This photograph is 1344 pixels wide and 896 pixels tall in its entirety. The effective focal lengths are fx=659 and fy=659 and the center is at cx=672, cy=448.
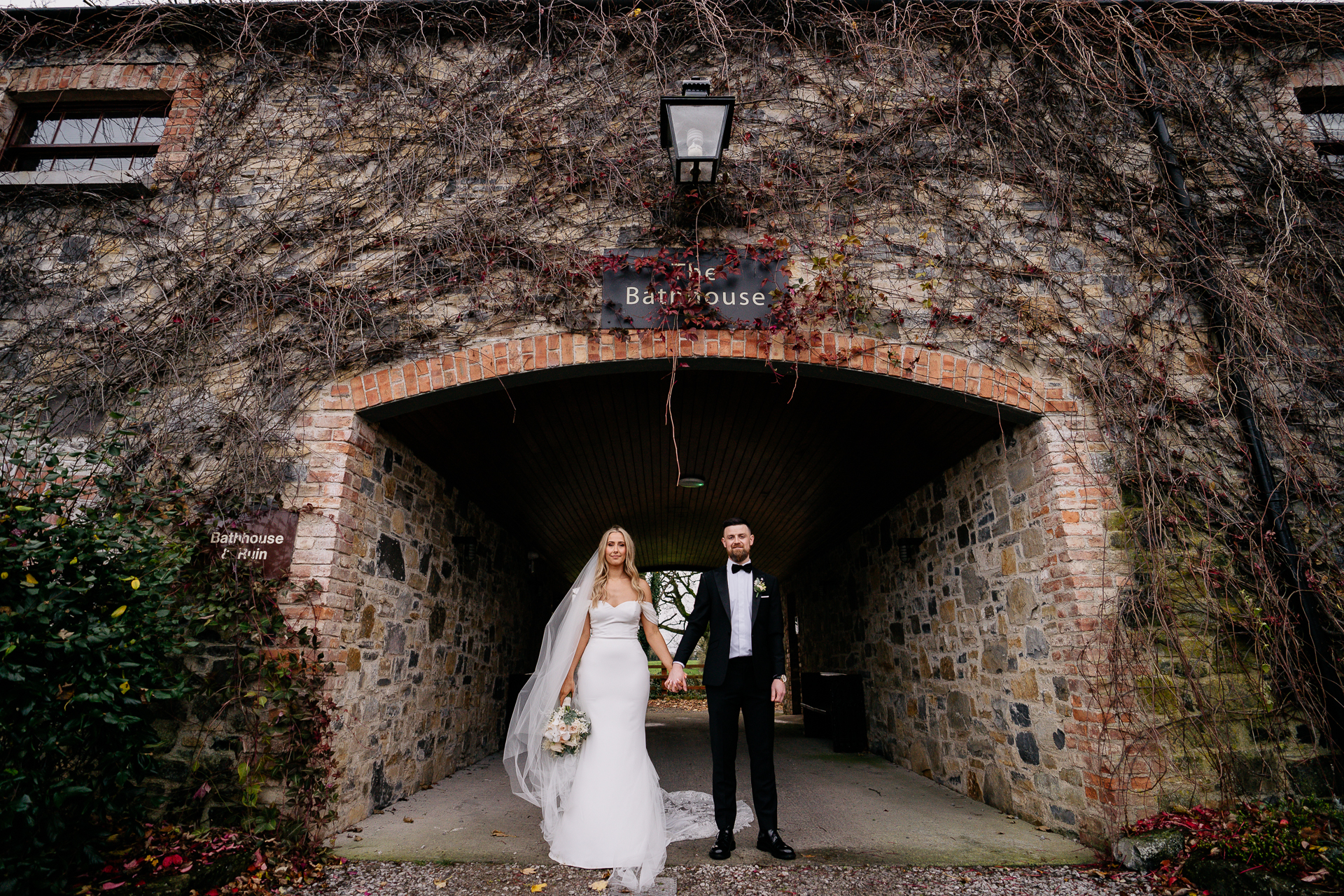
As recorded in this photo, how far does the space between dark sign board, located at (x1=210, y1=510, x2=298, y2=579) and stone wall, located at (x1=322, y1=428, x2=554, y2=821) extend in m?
0.34

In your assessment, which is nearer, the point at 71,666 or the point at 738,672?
the point at 71,666

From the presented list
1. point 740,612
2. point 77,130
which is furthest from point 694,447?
point 77,130

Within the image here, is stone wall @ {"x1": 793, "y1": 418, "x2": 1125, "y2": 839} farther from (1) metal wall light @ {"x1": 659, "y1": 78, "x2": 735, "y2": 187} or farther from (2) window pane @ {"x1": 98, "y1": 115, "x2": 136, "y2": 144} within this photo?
(2) window pane @ {"x1": 98, "y1": 115, "x2": 136, "y2": 144}

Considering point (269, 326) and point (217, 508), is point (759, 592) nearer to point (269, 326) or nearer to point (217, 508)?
point (217, 508)

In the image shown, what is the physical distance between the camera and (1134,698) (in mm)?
3594

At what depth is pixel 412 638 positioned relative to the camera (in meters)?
4.95

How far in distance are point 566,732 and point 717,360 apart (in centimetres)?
236

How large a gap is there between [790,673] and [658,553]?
11.2 feet

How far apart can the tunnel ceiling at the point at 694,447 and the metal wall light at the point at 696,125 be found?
4.65 feet

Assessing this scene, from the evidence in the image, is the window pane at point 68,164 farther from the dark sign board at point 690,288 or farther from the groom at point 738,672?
the groom at point 738,672

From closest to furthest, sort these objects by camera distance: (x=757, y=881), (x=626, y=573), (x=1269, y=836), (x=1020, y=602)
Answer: (x=1269, y=836)
(x=757, y=881)
(x=626, y=573)
(x=1020, y=602)

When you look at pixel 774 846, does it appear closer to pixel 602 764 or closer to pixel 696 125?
pixel 602 764

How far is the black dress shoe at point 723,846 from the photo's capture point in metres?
3.35

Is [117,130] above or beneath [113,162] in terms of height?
above
